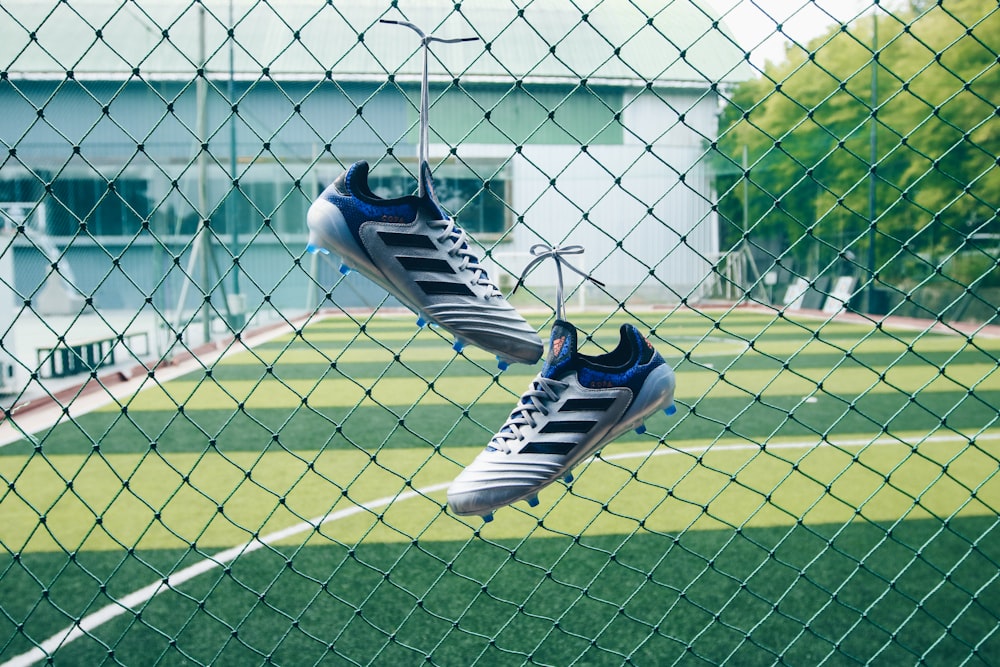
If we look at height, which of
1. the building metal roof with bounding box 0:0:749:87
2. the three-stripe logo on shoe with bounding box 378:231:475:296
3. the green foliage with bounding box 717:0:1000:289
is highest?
the three-stripe logo on shoe with bounding box 378:231:475:296

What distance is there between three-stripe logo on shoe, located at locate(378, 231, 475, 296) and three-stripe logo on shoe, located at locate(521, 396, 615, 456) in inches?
8.9

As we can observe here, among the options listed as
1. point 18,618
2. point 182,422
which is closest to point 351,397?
point 182,422

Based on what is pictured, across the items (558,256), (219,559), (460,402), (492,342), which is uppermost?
(558,256)

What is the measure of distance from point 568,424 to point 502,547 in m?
0.49

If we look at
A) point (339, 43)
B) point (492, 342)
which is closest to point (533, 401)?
point (492, 342)

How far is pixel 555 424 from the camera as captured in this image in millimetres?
1133

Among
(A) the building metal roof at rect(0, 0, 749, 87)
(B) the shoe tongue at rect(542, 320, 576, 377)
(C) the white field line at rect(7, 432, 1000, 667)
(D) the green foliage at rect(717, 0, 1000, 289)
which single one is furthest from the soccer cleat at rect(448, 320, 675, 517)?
(D) the green foliage at rect(717, 0, 1000, 289)

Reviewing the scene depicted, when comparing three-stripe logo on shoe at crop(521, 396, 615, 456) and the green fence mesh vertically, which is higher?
three-stripe logo on shoe at crop(521, 396, 615, 456)

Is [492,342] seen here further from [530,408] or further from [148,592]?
[148,592]

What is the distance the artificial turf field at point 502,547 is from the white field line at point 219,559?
0.04 ft

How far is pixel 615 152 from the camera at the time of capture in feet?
39.3

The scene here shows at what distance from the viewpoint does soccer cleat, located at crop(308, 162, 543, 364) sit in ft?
3.35

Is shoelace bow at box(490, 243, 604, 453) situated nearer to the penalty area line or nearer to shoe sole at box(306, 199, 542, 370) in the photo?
shoe sole at box(306, 199, 542, 370)

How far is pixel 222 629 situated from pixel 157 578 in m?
0.42
